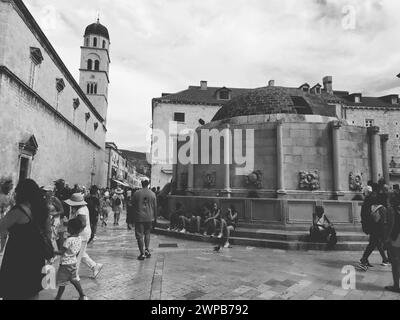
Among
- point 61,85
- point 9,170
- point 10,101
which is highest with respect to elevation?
point 61,85

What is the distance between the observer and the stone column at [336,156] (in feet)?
36.1

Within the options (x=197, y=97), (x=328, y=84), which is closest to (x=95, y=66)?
(x=197, y=97)

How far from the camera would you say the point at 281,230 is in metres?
9.62

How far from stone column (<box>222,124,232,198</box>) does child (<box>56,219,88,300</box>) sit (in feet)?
26.1

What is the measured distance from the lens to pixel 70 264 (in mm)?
4254

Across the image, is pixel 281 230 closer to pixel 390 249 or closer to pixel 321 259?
pixel 321 259

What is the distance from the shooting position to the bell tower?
173ft

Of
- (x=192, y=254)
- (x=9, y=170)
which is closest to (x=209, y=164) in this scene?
(x=192, y=254)

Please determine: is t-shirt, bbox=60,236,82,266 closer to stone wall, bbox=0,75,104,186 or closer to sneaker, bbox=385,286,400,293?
sneaker, bbox=385,286,400,293

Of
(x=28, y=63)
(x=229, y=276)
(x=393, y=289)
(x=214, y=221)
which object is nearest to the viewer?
(x=393, y=289)

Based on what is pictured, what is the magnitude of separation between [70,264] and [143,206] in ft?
9.75

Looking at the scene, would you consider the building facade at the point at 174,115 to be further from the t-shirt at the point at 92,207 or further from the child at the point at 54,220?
the child at the point at 54,220

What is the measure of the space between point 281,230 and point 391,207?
3990 millimetres

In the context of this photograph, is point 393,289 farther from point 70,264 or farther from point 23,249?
point 23,249
